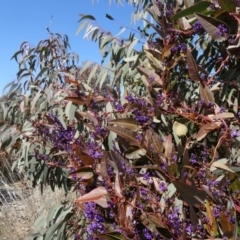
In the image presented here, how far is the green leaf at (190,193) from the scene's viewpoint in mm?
792

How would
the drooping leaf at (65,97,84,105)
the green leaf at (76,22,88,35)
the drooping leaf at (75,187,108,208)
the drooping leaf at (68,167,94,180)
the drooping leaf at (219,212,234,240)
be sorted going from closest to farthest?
the drooping leaf at (219,212,234,240), the drooping leaf at (75,187,108,208), the drooping leaf at (68,167,94,180), the drooping leaf at (65,97,84,105), the green leaf at (76,22,88,35)

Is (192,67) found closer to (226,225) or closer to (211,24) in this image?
(211,24)

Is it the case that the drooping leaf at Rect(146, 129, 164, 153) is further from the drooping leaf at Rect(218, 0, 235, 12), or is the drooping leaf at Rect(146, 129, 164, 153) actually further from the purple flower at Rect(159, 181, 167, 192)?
the drooping leaf at Rect(218, 0, 235, 12)

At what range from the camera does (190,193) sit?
0.80 m

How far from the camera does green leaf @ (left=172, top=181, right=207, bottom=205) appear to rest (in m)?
0.79

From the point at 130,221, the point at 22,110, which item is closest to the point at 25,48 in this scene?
the point at 22,110

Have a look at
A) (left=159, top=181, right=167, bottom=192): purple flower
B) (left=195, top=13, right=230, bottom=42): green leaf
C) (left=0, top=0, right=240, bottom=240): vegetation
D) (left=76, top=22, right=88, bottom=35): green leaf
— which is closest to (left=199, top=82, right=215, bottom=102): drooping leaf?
(left=0, top=0, right=240, bottom=240): vegetation

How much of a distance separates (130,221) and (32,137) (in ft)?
2.58

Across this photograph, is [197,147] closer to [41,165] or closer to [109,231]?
[109,231]

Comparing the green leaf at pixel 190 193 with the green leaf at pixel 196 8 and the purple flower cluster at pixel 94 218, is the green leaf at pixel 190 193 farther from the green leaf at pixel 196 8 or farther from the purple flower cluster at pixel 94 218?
the green leaf at pixel 196 8

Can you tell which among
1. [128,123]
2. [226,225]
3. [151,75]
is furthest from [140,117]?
[226,225]

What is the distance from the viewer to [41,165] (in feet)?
5.28

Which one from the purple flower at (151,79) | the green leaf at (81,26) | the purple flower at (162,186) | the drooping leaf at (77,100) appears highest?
the green leaf at (81,26)

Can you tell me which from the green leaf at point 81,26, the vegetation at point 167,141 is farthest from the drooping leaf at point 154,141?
the green leaf at point 81,26
